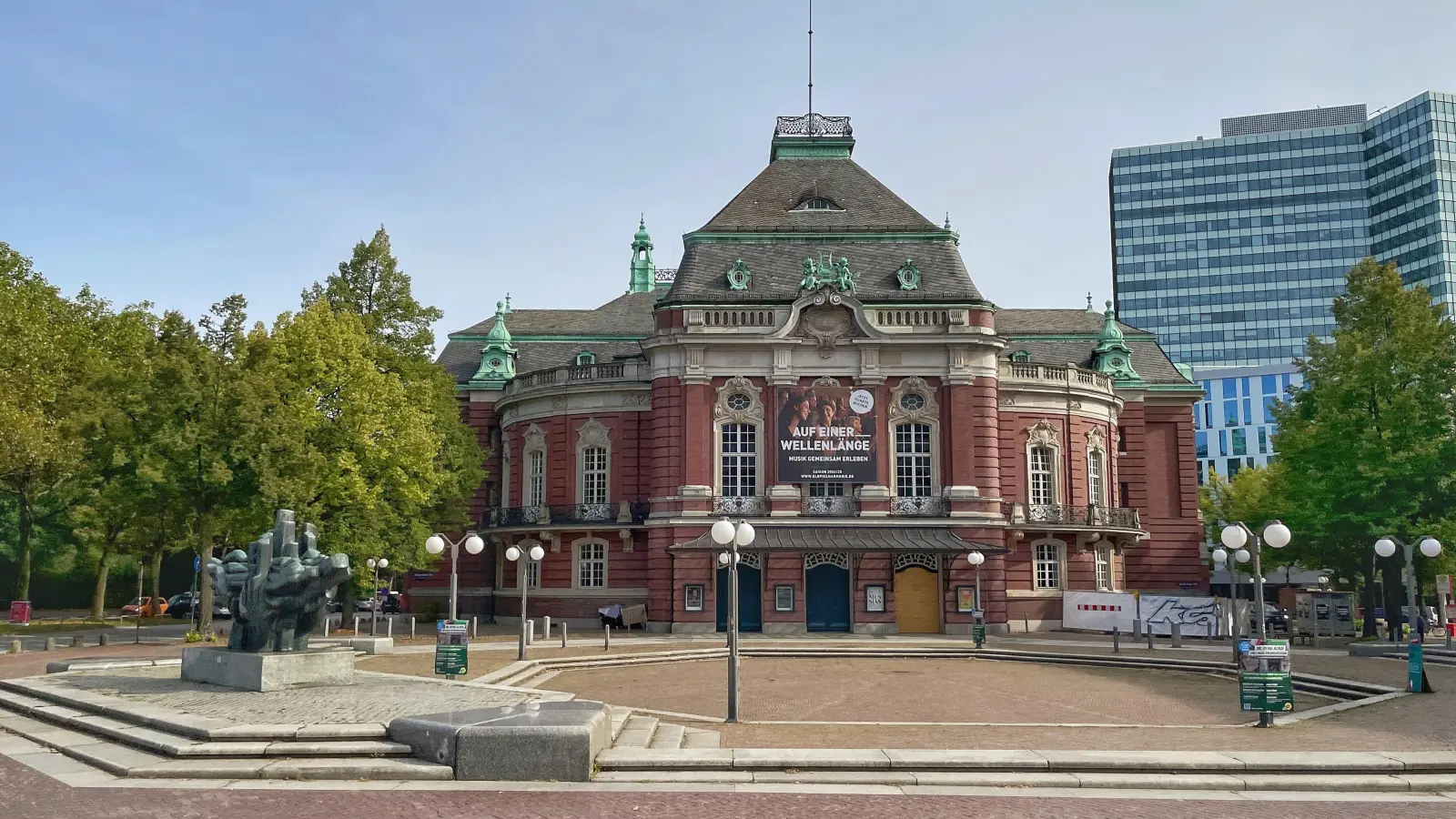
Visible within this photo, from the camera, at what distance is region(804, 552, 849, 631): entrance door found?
40.0 m

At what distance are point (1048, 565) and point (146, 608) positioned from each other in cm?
4375

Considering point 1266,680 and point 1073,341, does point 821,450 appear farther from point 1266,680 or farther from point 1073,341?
point 1266,680

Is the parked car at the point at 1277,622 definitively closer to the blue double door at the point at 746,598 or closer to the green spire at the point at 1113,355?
the green spire at the point at 1113,355

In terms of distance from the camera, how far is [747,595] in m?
40.5

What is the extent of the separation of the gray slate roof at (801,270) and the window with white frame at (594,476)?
7510 millimetres

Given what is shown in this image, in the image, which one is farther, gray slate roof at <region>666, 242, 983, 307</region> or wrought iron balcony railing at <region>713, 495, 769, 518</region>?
gray slate roof at <region>666, 242, 983, 307</region>

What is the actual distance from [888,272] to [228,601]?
92.9ft

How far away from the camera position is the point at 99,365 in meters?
39.0

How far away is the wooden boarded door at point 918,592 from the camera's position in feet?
131

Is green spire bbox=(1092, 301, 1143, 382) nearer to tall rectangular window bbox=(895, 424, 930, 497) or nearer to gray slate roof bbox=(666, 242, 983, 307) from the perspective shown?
gray slate roof bbox=(666, 242, 983, 307)

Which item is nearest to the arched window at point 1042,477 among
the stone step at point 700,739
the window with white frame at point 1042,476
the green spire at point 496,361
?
the window with white frame at point 1042,476

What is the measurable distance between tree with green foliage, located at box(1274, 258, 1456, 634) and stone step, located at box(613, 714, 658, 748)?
28.6 m

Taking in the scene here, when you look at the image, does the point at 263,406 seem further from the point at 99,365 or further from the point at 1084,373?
the point at 1084,373

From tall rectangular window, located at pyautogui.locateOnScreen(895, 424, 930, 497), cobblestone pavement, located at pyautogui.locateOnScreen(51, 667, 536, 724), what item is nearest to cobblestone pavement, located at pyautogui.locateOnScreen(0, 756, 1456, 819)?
cobblestone pavement, located at pyautogui.locateOnScreen(51, 667, 536, 724)
